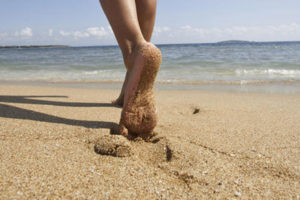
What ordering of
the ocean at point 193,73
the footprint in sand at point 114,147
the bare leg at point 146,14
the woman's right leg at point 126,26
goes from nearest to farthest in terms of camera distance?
the footprint in sand at point 114,147 → the woman's right leg at point 126,26 → the bare leg at point 146,14 → the ocean at point 193,73

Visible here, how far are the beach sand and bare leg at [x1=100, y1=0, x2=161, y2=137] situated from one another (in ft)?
0.29

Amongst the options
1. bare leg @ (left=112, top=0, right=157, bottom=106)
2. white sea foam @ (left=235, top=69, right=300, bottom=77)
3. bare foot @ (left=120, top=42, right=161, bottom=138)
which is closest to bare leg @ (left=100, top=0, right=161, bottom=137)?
bare foot @ (left=120, top=42, right=161, bottom=138)

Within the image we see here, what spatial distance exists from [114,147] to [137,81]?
31 centimetres

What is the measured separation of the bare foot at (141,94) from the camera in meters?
1.13

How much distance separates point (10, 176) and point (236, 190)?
0.74 metres

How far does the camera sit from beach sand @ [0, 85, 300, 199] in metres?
0.81

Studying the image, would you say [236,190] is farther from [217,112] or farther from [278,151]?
[217,112]

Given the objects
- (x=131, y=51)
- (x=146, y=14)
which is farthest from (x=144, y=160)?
(x=146, y=14)

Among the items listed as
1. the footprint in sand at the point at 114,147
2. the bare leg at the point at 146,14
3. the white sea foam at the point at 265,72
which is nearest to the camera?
the footprint in sand at the point at 114,147

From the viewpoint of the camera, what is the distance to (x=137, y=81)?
1.14 metres

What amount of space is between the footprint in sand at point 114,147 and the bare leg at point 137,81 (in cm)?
12

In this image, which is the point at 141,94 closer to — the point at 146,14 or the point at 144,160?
the point at 144,160

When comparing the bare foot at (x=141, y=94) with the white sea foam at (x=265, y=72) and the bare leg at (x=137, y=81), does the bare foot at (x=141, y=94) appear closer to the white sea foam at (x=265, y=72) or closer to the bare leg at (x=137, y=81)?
the bare leg at (x=137, y=81)

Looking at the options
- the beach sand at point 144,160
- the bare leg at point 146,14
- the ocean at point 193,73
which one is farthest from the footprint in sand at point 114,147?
the ocean at point 193,73
